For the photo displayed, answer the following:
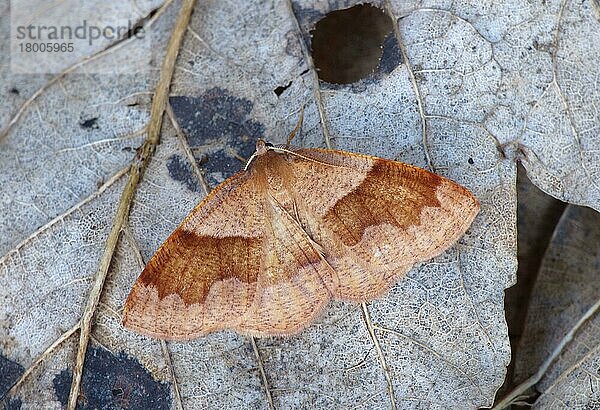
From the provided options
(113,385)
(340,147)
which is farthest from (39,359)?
(340,147)

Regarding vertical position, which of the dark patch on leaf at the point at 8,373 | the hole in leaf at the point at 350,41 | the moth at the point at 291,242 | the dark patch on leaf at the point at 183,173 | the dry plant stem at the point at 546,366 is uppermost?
the hole in leaf at the point at 350,41

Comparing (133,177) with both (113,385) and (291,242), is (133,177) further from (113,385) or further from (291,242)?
(113,385)

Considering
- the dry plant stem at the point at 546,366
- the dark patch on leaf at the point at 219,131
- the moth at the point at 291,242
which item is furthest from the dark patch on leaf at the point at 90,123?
the dry plant stem at the point at 546,366

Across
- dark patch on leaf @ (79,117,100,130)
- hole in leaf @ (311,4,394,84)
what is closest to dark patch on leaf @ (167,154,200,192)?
dark patch on leaf @ (79,117,100,130)

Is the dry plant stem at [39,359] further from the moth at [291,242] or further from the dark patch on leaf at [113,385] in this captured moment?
the moth at [291,242]

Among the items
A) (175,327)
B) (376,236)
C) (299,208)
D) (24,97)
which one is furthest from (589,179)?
(24,97)

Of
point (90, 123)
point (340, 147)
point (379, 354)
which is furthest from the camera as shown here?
point (90, 123)
